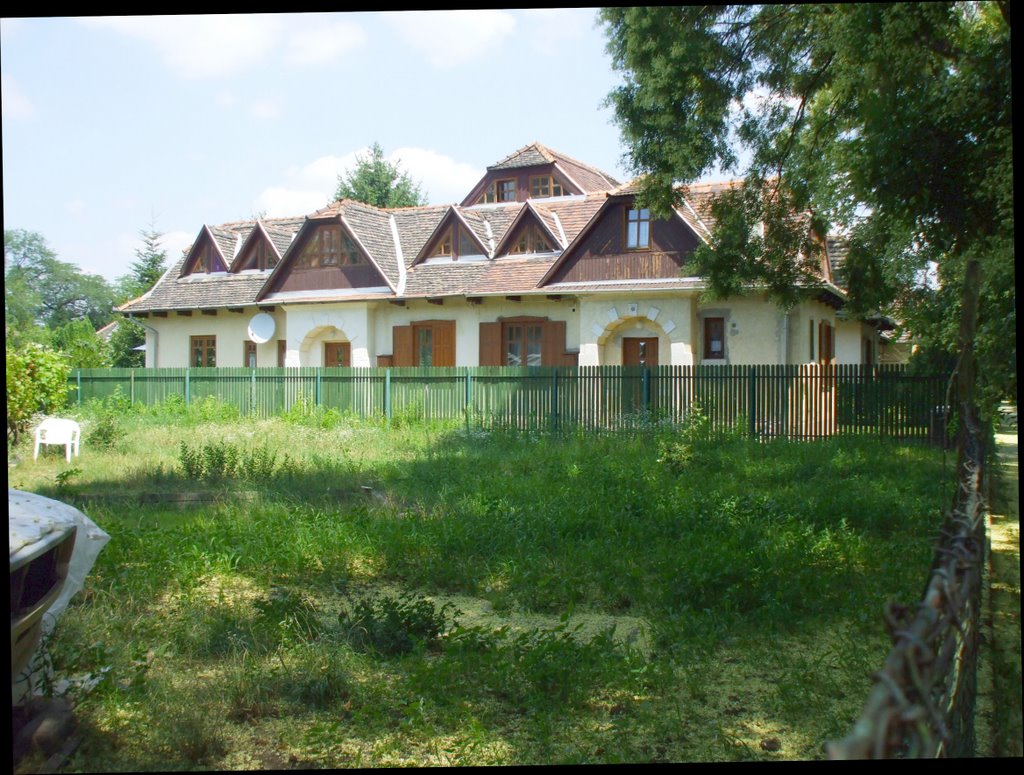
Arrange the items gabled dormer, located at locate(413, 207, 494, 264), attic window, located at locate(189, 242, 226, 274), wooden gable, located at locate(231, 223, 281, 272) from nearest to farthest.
Result: gabled dormer, located at locate(413, 207, 494, 264) < wooden gable, located at locate(231, 223, 281, 272) < attic window, located at locate(189, 242, 226, 274)

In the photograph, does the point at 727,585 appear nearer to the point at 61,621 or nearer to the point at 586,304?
the point at 61,621

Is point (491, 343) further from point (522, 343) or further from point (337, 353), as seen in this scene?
point (337, 353)

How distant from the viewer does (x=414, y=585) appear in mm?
6734

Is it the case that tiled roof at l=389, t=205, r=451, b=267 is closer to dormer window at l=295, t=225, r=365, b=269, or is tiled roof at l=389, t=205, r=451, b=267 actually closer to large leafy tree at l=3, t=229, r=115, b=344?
dormer window at l=295, t=225, r=365, b=269

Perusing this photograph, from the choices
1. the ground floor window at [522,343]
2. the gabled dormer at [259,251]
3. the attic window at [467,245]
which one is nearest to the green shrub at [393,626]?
the ground floor window at [522,343]

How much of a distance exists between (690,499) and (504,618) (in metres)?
3.46

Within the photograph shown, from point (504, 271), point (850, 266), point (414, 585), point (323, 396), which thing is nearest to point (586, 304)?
point (504, 271)

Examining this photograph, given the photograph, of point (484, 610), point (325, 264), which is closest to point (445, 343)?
point (325, 264)

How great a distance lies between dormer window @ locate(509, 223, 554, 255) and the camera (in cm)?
1981

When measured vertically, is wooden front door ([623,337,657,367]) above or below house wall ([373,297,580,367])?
below

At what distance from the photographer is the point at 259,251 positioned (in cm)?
2372

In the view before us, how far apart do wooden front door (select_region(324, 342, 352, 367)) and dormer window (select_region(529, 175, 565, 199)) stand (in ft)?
21.0

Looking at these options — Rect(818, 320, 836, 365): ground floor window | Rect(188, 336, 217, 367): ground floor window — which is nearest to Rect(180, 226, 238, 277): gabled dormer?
Rect(188, 336, 217, 367): ground floor window

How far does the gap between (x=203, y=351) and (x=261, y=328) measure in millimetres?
2669
